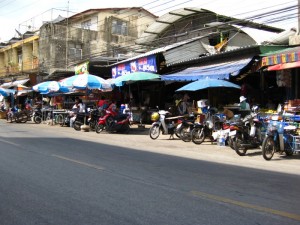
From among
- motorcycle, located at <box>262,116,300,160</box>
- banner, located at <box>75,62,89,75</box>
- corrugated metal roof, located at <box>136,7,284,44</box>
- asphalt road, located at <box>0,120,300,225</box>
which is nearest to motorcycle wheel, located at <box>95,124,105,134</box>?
asphalt road, located at <box>0,120,300,225</box>

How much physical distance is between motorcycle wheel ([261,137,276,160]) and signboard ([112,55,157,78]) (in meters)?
10.8

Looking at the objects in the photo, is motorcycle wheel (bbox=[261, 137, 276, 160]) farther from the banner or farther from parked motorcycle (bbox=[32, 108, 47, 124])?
parked motorcycle (bbox=[32, 108, 47, 124])

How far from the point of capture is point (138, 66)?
22.0 metres

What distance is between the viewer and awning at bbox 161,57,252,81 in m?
14.9

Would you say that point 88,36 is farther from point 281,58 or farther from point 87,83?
point 281,58

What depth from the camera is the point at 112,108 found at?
18.3 meters

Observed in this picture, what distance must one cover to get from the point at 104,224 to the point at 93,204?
0.91 m

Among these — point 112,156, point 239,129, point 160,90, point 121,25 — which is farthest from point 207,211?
point 121,25

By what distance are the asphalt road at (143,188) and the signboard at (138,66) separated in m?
10.1

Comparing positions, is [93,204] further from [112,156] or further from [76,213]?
[112,156]

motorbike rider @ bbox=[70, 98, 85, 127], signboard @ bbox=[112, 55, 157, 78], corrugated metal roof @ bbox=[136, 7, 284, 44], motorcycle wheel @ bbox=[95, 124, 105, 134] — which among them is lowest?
motorcycle wheel @ bbox=[95, 124, 105, 134]

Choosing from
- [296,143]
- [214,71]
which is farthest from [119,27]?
[296,143]

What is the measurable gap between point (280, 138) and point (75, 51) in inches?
1294

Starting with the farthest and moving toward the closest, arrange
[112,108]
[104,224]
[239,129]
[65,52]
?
1. [65,52]
2. [112,108]
3. [239,129]
4. [104,224]
